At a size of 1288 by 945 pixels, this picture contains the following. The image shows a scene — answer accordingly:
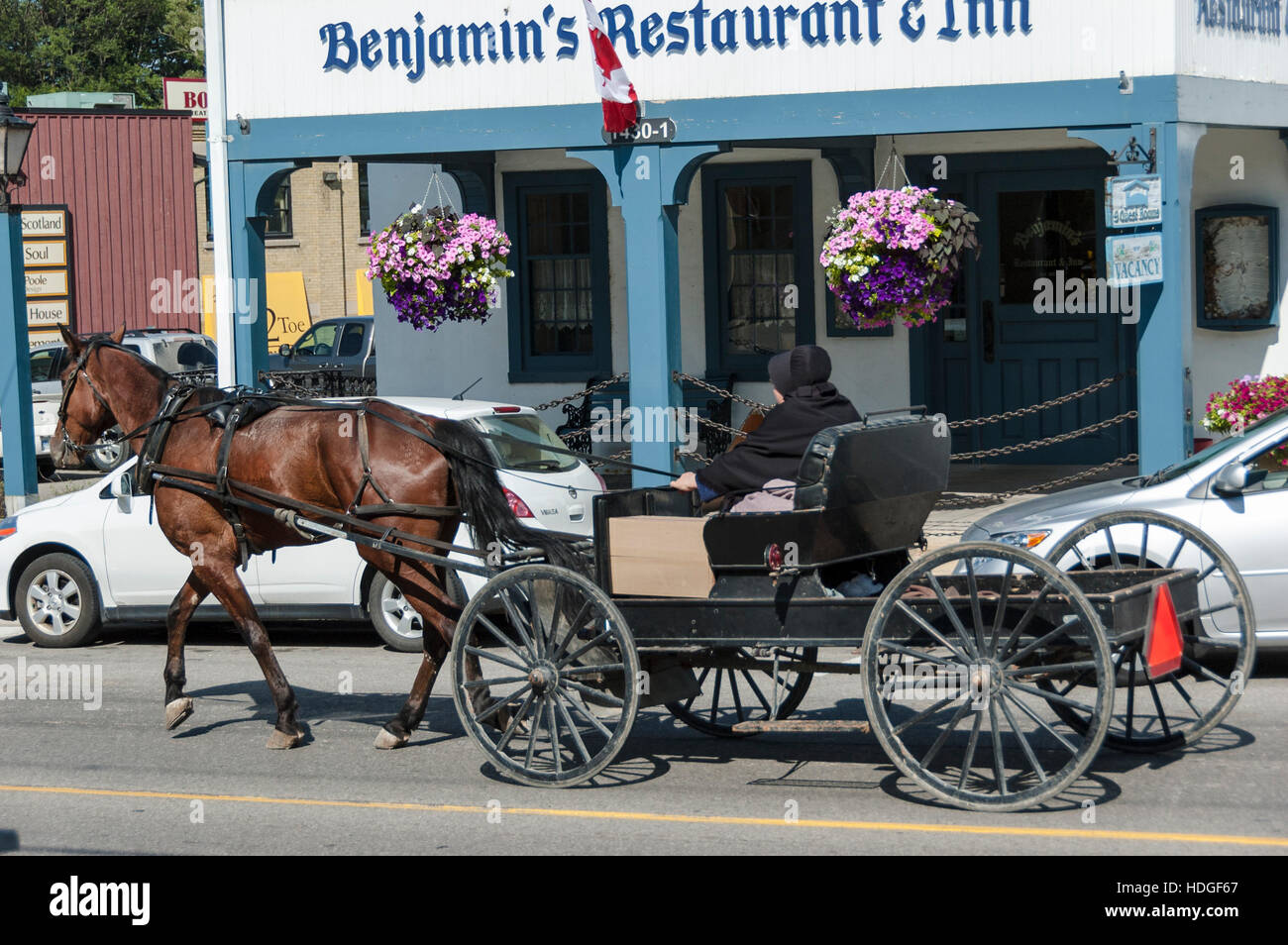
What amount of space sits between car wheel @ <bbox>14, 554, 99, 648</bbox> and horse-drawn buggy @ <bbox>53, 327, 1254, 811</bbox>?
11.1ft

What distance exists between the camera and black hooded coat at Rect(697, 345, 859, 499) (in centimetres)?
740

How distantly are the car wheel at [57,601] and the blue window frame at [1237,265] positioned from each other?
1053 cm

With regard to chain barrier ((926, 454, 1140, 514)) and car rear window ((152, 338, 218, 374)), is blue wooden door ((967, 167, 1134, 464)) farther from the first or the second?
car rear window ((152, 338, 218, 374))

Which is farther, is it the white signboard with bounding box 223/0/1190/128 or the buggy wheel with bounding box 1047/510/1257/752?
the white signboard with bounding box 223/0/1190/128

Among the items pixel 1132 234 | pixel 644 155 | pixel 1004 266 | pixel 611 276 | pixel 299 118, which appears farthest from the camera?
pixel 611 276

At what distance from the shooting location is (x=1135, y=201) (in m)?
12.8

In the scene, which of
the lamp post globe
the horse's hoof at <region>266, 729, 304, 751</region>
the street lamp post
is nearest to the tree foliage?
the street lamp post

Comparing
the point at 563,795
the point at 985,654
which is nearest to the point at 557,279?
the point at 563,795

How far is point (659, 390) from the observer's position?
47.9ft

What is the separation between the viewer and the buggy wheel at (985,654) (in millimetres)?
6332

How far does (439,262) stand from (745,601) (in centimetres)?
860

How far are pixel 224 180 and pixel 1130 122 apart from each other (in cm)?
839

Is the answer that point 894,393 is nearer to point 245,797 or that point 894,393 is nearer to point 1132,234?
point 1132,234

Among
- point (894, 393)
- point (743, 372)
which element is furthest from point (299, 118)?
point (894, 393)
